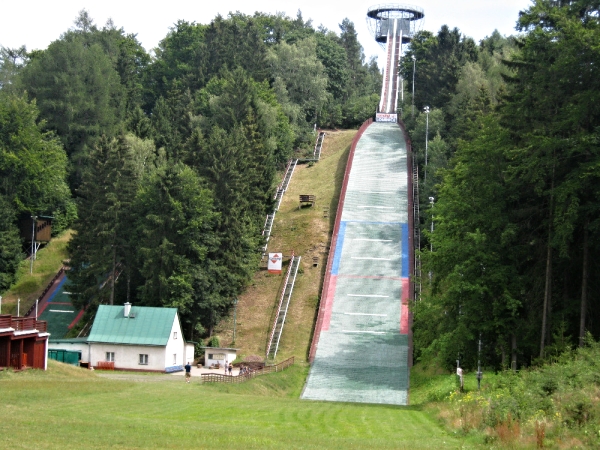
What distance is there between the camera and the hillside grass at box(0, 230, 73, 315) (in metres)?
63.5

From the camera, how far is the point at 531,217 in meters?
37.6

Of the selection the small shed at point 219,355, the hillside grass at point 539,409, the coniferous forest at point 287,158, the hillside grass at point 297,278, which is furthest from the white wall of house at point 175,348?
the hillside grass at point 539,409

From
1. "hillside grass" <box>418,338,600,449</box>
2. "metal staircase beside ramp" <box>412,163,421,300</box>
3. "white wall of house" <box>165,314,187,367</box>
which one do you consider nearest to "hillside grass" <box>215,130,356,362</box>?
"white wall of house" <box>165,314,187,367</box>

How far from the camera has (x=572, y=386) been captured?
23.9 metres

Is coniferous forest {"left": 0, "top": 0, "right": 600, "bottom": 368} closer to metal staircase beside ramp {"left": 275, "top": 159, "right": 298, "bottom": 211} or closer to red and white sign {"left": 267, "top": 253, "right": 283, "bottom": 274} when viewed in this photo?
metal staircase beside ramp {"left": 275, "top": 159, "right": 298, "bottom": 211}

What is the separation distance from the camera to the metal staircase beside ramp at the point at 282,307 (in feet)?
166

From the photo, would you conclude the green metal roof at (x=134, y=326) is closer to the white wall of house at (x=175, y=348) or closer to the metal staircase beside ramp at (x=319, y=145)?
the white wall of house at (x=175, y=348)

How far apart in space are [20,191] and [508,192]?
148 feet

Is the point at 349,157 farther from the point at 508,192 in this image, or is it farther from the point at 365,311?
the point at 508,192

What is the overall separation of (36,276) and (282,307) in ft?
75.0

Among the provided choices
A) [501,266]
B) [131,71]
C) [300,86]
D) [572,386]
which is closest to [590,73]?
[501,266]

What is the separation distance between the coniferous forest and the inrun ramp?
280 cm

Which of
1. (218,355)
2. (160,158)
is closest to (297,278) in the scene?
(218,355)

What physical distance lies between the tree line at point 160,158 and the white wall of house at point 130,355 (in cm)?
420
